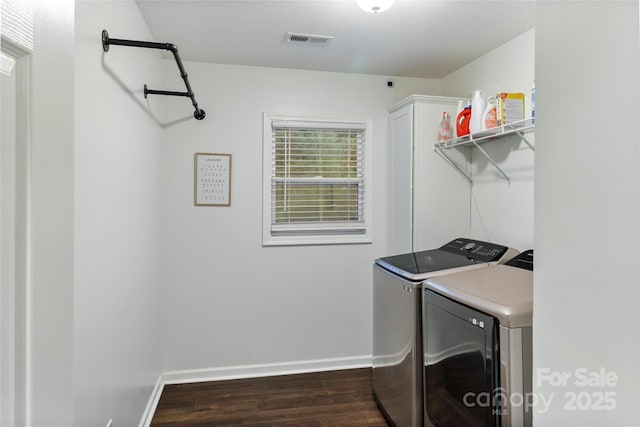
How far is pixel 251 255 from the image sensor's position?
281 cm

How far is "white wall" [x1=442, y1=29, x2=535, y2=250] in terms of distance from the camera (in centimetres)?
216

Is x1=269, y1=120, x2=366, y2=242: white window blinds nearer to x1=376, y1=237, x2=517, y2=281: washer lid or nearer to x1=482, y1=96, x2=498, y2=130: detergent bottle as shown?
Answer: x1=376, y1=237, x2=517, y2=281: washer lid

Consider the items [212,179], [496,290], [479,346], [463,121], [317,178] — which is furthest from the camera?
[317,178]

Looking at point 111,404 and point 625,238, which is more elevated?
point 625,238

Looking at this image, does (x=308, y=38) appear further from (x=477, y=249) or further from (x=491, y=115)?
(x=477, y=249)

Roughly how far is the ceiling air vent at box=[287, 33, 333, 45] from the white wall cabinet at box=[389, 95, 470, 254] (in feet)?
2.42

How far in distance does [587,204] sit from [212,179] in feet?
8.02

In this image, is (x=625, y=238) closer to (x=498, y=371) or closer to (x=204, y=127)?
(x=498, y=371)

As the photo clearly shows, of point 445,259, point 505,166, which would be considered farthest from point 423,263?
point 505,166

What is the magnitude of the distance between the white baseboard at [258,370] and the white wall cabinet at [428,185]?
1035 mm

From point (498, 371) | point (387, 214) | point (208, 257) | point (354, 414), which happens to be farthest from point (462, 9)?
point (354, 414)

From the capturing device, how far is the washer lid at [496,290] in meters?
1.31

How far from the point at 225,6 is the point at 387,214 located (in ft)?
6.11

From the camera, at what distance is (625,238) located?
562 mm
